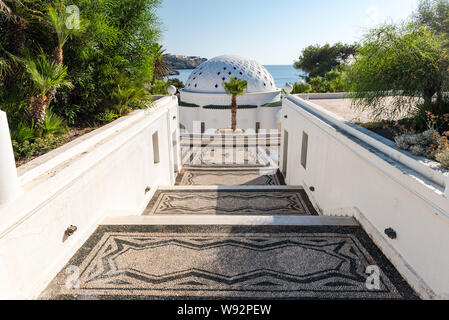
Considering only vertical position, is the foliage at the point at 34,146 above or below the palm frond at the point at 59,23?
below

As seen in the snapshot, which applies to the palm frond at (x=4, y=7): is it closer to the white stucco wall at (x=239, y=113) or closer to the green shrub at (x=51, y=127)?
the green shrub at (x=51, y=127)

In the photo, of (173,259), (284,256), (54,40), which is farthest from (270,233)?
(54,40)

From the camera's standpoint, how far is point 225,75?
29875 millimetres

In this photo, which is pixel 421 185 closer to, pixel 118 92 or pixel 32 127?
pixel 32 127

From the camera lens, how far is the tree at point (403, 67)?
5988mm

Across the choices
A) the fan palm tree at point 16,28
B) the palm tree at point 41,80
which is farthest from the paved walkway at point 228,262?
the fan palm tree at point 16,28

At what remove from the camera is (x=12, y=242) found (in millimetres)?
3434

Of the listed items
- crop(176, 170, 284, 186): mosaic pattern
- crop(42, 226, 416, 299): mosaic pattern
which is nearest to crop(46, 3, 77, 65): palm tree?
crop(42, 226, 416, 299): mosaic pattern

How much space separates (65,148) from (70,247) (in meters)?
1.71

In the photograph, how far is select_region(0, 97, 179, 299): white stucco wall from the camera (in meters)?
3.54

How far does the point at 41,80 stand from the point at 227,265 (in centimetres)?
452

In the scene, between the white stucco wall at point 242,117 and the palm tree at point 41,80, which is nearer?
the palm tree at point 41,80

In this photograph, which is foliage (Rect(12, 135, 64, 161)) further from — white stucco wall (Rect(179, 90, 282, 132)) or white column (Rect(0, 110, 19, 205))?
white stucco wall (Rect(179, 90, 282, 132))

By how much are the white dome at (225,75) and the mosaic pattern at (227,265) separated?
25.4 m
